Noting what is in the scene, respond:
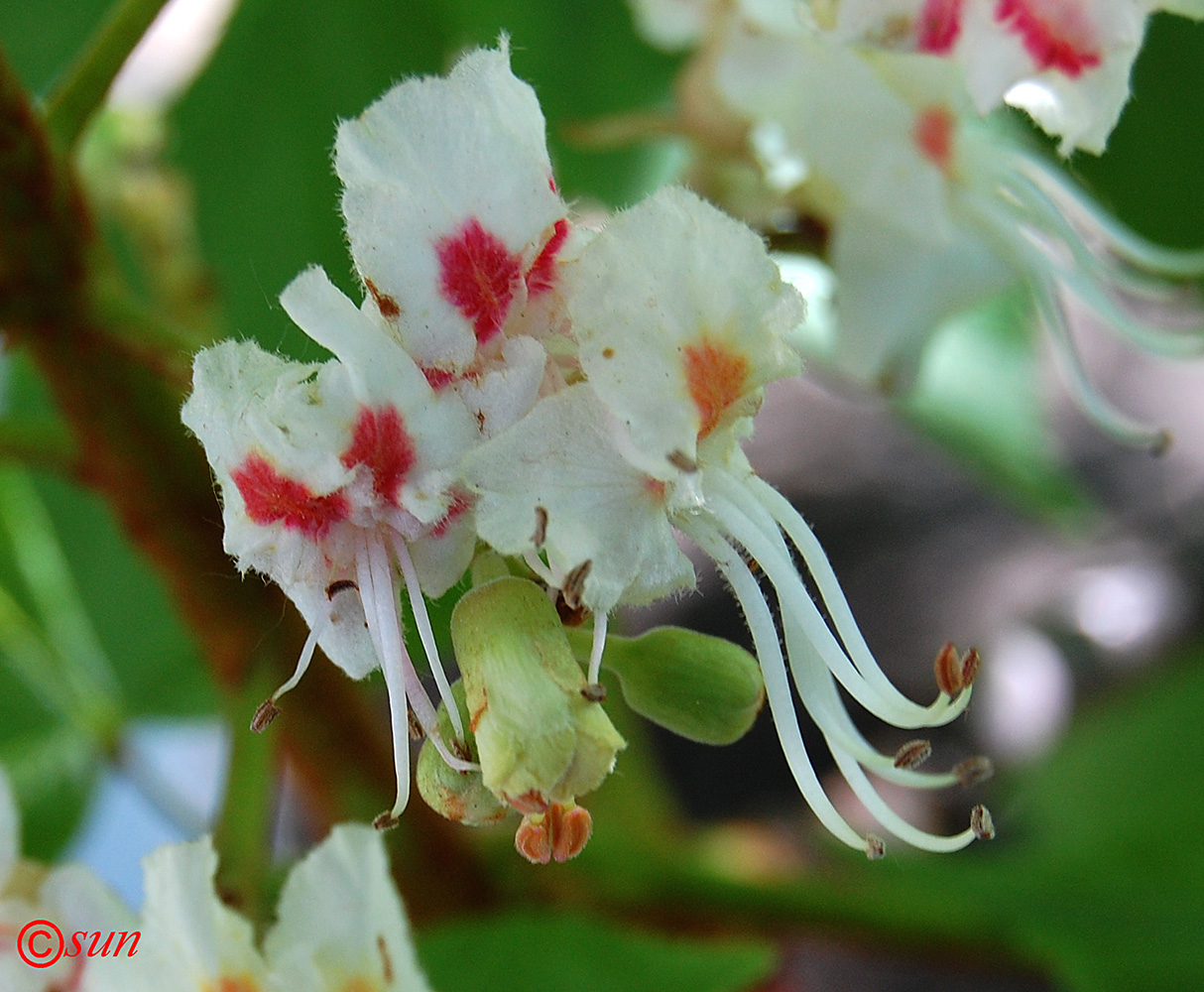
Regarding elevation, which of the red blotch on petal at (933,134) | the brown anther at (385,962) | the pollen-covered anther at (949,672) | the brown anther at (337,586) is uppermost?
the brown anther at (337,586)

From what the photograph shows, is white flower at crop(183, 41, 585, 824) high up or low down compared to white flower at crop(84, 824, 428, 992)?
up

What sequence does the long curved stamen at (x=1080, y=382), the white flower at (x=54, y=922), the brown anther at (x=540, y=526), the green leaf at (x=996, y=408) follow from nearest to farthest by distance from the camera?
the brown anther at (x=540, y=526) → the white flower at (x=54, y=922) → the long curved stamen at (x=1080, y=382) → the green leaf at (x=996, y=408)

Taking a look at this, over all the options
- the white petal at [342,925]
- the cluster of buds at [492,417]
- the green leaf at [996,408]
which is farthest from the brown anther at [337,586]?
the green leaf at [996,408]

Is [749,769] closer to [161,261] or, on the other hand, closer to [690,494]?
[161,261]

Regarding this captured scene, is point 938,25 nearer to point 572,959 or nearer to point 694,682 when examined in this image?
point 694,682

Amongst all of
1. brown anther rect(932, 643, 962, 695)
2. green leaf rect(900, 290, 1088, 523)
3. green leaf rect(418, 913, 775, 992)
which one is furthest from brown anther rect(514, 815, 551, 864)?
green leaf rect(900, 290, 1088, 523)

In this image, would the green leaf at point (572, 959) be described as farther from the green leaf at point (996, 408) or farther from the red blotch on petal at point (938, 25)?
the green leaf at point (996, 408)

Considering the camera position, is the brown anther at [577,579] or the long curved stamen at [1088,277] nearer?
the brown anther at [577,579]

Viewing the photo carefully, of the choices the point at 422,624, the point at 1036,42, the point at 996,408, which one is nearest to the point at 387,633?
the point at 422,624

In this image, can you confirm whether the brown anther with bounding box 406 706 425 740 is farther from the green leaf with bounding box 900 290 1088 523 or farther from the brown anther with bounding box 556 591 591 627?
the green leaf with bounding box 900 290 1088 523
